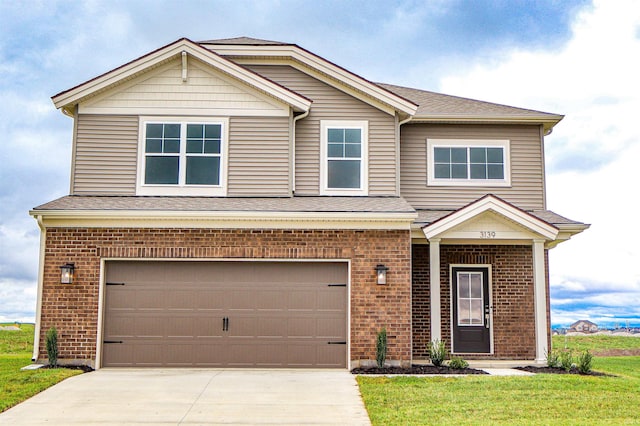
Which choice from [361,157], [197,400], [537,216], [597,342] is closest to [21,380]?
[197,400]

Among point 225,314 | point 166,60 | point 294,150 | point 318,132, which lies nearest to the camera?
point 225,314

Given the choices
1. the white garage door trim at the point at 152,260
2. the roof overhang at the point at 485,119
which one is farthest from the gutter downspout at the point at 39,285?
the roof overhang at the point at 485,119

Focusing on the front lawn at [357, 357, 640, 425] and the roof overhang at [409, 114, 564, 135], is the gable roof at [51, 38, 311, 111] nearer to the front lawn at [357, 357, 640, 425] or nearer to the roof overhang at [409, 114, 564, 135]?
the roof overhang at [409, 114, 564, 135]

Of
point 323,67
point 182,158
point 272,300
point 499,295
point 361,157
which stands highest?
point 323,67

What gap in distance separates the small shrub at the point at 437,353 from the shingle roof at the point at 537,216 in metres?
2.64

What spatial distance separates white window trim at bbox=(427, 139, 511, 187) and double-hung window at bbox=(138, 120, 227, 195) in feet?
17.2

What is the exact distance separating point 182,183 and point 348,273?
4181 millimetres

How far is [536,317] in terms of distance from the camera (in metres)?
15.0

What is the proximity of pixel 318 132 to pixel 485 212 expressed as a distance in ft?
13.9

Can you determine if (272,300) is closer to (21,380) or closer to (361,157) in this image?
(361,157)

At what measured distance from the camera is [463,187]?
1697 centimetres

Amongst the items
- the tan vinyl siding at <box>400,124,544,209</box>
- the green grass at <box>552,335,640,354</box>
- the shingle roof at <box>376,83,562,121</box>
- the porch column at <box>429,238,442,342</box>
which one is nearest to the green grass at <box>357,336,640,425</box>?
the porch column at <box>429,238,442,342</box>

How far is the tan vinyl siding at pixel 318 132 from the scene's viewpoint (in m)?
15.5

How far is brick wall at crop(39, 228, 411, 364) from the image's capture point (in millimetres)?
13578
